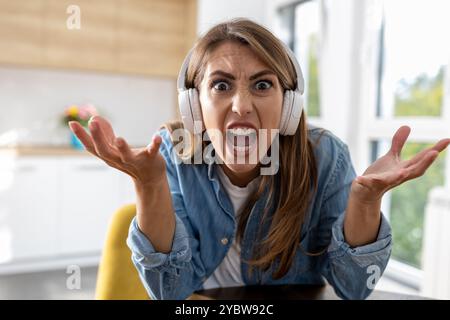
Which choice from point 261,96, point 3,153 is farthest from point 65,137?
point 261,96

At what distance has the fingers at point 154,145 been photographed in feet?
1.76

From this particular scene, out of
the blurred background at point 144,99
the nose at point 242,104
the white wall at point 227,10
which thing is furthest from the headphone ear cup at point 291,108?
the white wall at point 227,10

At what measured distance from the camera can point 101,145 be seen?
543mm

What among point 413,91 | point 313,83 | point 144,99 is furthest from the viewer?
point 144,99

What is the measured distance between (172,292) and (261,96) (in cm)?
40

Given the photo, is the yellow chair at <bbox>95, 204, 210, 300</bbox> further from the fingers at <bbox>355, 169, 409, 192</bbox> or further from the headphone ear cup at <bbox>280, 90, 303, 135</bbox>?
the fingers at <bbox>355, 169, 409, 192</bbox>

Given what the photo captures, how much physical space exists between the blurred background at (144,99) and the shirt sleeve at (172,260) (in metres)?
1.41

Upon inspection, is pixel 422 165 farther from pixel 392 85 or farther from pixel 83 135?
pixel 392 85

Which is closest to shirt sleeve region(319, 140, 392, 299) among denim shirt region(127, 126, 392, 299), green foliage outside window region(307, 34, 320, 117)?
denim shirt region(127, 126, 392, 299)

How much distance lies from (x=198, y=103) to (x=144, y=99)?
10.6ft

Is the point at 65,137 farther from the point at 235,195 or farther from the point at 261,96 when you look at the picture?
the point at 261,96

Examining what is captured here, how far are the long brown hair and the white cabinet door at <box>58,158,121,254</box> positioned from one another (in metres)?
2.41

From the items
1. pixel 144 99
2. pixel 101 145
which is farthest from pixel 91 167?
pixel 101 145

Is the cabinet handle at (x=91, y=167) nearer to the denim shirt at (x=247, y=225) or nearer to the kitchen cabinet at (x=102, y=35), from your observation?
the kitchen cabinet at (x=102, y=35)
